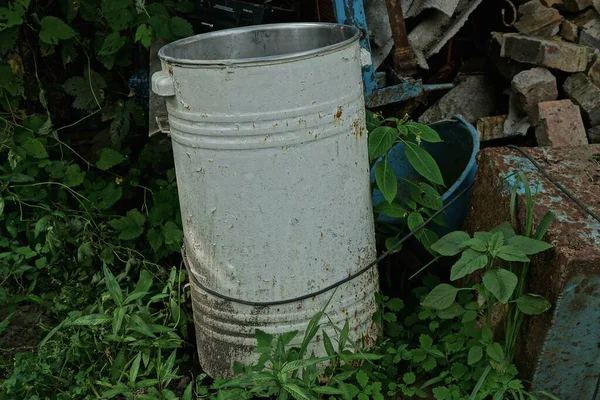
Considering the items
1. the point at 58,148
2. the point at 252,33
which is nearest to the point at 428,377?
the point at 252,33

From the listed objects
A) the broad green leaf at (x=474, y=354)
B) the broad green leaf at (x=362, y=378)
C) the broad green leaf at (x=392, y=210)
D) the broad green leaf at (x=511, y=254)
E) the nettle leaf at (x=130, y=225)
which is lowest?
the broad green leaf at (x=362, y=378)

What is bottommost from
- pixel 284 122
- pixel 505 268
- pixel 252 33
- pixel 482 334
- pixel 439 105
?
pixel 482 334

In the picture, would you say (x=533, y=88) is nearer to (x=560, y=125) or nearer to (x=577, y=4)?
(x=560, y=125)

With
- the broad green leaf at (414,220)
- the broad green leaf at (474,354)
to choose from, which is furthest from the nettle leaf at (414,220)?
the broad green leaf at (474,354)

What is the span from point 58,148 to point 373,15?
1.64 m

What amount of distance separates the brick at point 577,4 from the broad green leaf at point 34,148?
2550 mm

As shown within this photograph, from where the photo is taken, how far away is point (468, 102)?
3.67 metres

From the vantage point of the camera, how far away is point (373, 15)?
3582 mm

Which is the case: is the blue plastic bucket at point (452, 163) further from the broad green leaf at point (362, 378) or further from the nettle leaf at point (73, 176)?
the nettle leaf at point (73, 176)

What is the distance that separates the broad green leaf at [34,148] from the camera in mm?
3340

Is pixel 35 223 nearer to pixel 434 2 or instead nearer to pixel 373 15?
pixel 373 15

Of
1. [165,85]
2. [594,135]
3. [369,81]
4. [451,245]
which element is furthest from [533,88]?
[165,85]

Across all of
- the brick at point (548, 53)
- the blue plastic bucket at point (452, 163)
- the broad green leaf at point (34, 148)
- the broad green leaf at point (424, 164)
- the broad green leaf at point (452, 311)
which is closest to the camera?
the broad green leaf at point (452, 311)

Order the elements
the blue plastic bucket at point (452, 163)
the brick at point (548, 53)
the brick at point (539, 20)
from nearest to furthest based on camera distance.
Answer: the blue plastic bucket at point (452, 163) → the brick at point (548, 53) → the brick at point (539, 20)
